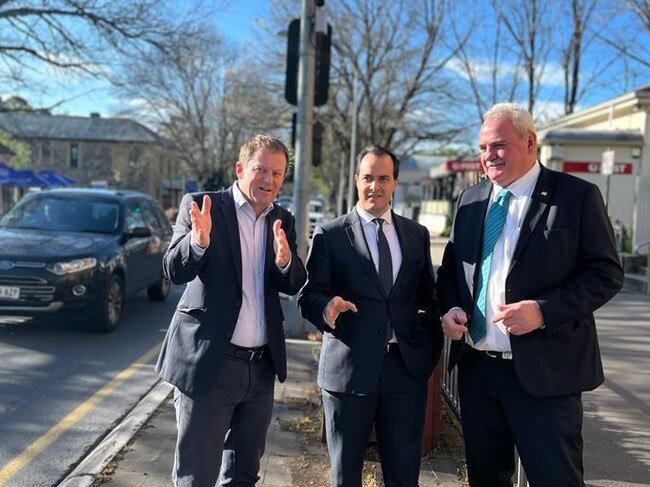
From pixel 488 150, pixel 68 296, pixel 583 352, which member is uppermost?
pixel 488 150

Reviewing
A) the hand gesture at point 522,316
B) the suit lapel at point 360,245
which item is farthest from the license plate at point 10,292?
the hand gesture at point 522,316

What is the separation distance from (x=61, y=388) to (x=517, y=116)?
190 inches

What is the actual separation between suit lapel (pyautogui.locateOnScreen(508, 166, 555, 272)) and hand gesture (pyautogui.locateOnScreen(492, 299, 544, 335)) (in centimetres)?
20

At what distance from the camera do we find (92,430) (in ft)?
15.0

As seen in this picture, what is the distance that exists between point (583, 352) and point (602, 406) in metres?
3.06

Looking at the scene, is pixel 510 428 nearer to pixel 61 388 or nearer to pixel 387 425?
pixel 387 425

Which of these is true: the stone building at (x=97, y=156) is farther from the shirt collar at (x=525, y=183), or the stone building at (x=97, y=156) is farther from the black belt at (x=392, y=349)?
the shirt collar at (x=525, y=183)

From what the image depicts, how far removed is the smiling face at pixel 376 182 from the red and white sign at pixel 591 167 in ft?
42.5

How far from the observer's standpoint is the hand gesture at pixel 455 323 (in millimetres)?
2533

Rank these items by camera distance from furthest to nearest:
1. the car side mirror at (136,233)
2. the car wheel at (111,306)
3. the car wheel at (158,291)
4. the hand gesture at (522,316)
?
the car wheel at (158,291)
the car side mirror at (136,233)
the car wheel at (111,306)
the hand gesture at (522,316)

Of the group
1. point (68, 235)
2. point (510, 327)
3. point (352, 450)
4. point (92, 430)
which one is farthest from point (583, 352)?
point (68, 235)

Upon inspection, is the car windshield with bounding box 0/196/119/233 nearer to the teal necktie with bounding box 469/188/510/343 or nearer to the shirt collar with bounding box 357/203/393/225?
the shirt collar with bounding box 357/203/393/225

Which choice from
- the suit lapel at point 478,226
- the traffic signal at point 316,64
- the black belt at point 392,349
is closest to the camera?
the suit lapel at point 478,226

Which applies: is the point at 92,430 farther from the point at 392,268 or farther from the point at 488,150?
the point at 488,150
